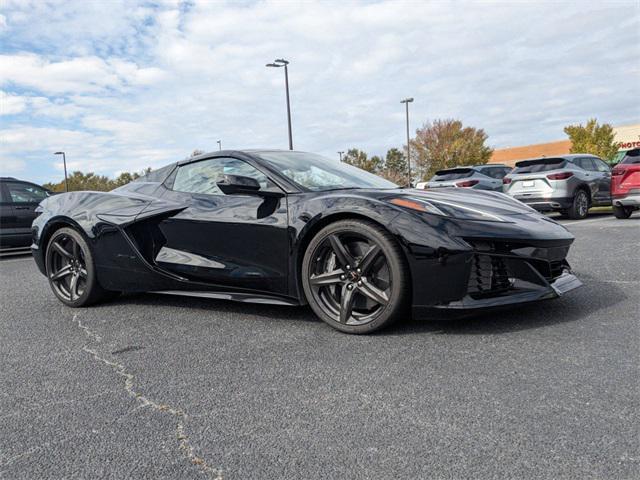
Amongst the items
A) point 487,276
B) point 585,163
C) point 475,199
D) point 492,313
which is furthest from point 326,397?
point 585,163

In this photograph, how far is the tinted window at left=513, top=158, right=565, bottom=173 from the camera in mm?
11383

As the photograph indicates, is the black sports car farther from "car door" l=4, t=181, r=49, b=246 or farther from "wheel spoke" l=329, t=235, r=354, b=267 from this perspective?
"car door" l=4, t=181, r=49, b=246

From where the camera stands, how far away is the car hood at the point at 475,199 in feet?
10.6

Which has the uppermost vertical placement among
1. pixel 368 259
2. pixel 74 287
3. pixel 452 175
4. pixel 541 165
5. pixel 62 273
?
pixel 541 165

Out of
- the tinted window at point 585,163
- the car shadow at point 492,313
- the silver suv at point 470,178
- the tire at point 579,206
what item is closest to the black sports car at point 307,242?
the car shadow at point 492,313

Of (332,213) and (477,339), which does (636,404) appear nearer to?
(477,339)

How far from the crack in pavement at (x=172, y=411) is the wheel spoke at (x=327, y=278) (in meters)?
1.15

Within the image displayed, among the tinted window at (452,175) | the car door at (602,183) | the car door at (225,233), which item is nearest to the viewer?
the car door at (225,233)

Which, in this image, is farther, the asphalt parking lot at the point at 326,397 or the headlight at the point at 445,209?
the headlight at the point at 445,209

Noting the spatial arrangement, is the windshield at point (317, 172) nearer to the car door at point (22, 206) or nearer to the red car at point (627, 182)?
the red car at point (627, 182)

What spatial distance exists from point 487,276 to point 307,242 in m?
1.08

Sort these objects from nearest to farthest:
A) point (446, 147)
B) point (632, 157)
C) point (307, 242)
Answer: point (307, 242), point (632, 157), point (446, 147)

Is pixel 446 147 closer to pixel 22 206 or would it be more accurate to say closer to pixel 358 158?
pixel 358 158

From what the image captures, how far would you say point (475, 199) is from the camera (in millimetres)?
3471
